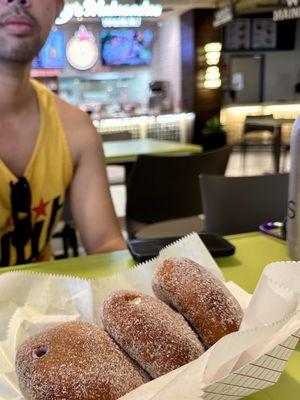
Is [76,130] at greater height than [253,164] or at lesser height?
greater

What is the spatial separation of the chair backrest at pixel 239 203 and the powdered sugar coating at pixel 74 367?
1.06 metres

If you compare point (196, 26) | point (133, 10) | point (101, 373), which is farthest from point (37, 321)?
point (196, 26)

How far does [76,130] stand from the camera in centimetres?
149

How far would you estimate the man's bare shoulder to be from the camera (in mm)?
1470

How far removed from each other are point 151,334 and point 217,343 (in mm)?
88

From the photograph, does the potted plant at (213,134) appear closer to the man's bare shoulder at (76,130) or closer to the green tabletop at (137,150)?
the green tabletop at (137,150)

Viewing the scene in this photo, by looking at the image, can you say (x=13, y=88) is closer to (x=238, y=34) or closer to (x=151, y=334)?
(x=151, y=334)

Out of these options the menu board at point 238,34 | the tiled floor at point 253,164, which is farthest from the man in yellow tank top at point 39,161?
the menu board at point 238,34

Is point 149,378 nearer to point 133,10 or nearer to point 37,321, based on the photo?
point 37,321

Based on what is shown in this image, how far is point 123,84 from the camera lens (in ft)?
33.1

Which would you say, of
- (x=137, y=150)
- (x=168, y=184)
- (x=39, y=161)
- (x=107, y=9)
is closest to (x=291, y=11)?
(x=107, y=9)

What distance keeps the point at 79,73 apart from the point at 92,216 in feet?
28.1

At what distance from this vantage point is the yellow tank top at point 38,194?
133 centimetres

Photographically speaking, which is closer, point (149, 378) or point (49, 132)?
point (149, 378)
